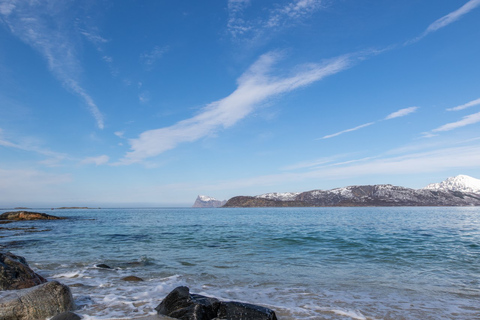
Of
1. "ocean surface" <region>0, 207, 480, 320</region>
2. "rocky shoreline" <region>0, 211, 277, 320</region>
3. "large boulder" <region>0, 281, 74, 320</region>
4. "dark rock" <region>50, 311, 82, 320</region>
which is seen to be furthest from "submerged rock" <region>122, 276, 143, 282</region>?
"dark rock" <region>50, 311, 82, 320</region>

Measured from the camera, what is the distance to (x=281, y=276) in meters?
13.1

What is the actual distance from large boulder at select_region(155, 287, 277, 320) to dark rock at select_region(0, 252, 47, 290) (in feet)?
17.8

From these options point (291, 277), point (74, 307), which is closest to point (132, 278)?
point (74, 307)

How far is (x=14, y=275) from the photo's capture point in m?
10.1

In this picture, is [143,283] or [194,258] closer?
[143,283]

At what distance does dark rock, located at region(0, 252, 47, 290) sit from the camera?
31.8 ft

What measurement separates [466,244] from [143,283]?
24.9 metres

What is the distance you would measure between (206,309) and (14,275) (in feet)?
24.2

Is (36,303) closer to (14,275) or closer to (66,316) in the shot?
(66,316)

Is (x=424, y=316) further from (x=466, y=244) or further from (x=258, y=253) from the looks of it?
(x=466, y=244)

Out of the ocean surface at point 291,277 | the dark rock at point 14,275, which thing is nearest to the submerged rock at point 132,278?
the ocean surface at point 291,277

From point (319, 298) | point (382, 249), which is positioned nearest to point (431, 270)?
point (382, 249)

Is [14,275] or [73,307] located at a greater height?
[14,275]

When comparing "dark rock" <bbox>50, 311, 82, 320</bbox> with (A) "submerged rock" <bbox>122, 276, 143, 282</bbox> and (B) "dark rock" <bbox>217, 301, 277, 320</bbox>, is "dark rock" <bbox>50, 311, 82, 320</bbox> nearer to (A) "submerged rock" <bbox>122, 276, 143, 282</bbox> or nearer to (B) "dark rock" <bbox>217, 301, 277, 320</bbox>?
(B) "dark rock" <bbox>217, 301, 277, 320</bbox>
